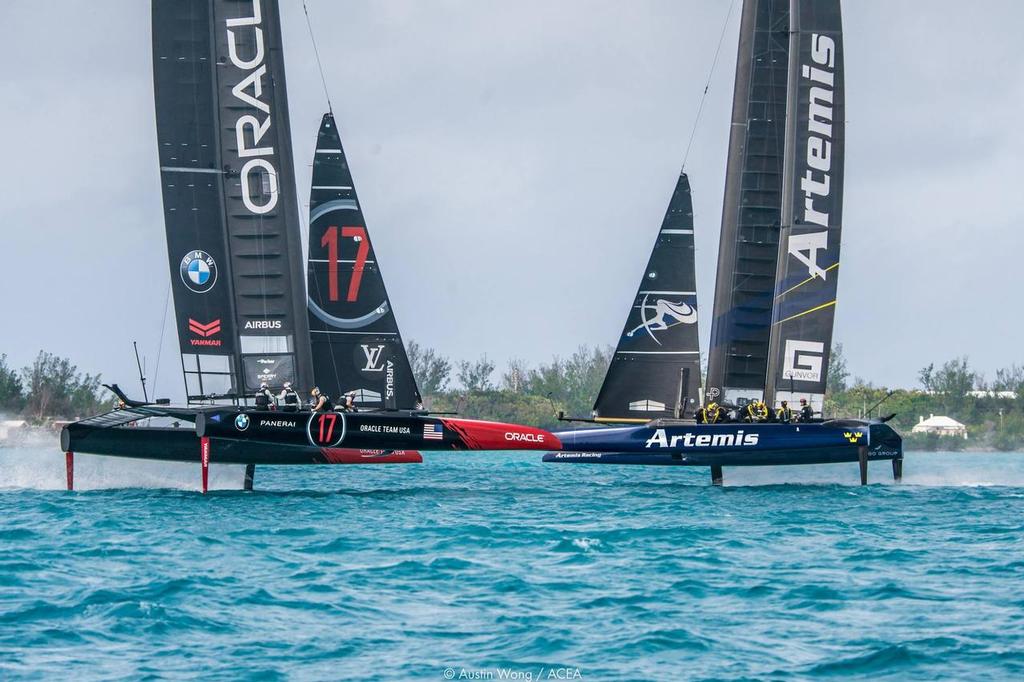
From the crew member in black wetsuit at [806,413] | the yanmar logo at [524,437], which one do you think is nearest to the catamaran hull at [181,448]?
the yanmar logo at [524,437]

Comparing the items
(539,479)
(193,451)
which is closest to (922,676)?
(193,451)

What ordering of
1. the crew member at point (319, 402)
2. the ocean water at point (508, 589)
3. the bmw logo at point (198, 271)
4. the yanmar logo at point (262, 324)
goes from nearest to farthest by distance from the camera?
the ocean water at point (508, 589)
the crew member at point (319, 402)
the bmw logo at point (198, 271)
the yanmar logo at point (262, 324)

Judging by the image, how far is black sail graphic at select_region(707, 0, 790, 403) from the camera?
29578 mm

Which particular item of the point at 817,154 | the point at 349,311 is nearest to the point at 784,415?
the point at 817,154

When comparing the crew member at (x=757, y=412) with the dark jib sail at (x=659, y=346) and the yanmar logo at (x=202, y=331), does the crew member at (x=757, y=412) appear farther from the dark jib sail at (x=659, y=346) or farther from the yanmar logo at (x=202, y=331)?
the yanmar logo at (x=202, y=331)

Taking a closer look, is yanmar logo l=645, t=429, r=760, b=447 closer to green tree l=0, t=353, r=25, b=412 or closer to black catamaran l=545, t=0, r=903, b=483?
black catamaran l=545, t=0, r=903, b=483

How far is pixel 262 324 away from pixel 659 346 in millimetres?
7734

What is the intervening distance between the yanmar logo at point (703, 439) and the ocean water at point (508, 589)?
1519mm

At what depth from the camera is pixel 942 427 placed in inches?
3573

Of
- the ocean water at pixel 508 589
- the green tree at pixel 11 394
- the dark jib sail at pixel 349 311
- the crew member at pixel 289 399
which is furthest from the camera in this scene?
the green tree at pixel 11 394

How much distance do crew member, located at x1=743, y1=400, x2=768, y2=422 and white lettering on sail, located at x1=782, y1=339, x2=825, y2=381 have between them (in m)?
1.50

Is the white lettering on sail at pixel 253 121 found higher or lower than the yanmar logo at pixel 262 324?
higher

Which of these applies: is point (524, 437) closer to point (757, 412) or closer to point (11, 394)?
point (757, 412)

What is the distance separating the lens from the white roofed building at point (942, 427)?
89938 mm
